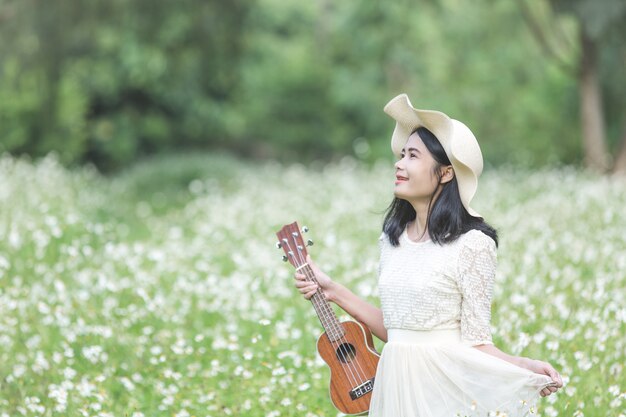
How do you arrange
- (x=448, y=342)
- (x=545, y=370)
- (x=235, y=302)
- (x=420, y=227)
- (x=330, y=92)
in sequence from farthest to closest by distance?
(x=330, y=92) → (x=235, y=302) → (x=420, y=227) → (x=448, y=342) → (x=545, y=370)

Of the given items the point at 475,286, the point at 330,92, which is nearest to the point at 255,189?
the point at 475,286

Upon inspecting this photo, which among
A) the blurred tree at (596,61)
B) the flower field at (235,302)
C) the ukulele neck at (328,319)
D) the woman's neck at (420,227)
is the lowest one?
the ukulele neck at (328,319)

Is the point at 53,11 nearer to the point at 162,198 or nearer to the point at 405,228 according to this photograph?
the point at 162,198

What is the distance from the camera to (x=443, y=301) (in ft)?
10.1

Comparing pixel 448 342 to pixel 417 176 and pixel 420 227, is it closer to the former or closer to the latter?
pixel 420 227

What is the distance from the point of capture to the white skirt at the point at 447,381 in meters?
3.01

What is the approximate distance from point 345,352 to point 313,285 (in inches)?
10.9

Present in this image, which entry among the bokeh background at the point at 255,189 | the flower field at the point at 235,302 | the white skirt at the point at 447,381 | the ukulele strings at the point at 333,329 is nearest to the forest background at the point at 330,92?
the bokeh background at the point at 255,189

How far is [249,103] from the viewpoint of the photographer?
88.7ft

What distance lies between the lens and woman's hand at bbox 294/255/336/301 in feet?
10.7

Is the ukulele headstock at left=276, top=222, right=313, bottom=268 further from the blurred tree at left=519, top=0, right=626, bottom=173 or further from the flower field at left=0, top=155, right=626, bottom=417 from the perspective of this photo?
the blurred tree at left=519, top=0, right=626, bottom=173

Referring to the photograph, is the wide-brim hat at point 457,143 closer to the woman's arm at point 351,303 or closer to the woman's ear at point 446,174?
the woman's ear at point 446,174

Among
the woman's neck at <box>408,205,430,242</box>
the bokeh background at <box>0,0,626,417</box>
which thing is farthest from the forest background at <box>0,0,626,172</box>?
the woman's neck at <box>408,205,430,242</box>

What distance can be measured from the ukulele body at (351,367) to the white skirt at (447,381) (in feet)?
0.43
